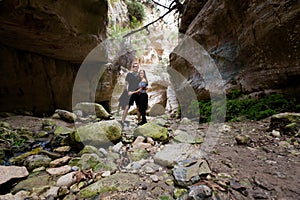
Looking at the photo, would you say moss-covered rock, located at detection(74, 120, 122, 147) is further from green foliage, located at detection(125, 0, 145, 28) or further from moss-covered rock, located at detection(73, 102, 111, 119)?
green foliage, located at detection(125, 0, 145, 28)

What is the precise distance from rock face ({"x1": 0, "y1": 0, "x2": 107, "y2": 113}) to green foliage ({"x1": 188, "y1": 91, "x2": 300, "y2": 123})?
4.19m

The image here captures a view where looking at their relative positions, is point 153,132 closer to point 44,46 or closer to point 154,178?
point 154,178

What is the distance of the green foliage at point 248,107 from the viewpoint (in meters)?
2.44

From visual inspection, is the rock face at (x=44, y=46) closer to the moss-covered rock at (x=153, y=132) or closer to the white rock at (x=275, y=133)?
the moss-covered rock at (x=153, y=132)

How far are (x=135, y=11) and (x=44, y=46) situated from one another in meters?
8.43

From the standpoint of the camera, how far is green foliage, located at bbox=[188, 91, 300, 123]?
8.00 feet

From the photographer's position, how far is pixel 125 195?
3.54 feet

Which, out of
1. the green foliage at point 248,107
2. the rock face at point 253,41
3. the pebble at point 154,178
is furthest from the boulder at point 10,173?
the rock face at point 253,41

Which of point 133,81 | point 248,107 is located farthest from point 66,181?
point 248,107

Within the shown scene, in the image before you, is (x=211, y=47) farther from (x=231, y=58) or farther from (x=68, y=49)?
(x=68, y=49)

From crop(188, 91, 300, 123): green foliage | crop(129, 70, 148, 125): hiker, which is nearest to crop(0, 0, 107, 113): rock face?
crop(129, 70, 148, 125): hiker

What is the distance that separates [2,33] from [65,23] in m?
1.63

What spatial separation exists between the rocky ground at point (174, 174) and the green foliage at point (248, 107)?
0.73 metres

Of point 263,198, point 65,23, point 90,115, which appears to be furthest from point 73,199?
point 90,115
